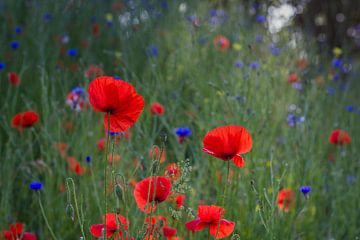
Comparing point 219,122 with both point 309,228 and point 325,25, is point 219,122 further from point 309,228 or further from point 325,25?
point 325,25

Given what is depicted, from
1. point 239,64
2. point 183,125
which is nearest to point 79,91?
point 183,125

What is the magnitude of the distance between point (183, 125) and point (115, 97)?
1.29 m

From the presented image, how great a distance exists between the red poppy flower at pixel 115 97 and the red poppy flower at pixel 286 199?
0.80 m

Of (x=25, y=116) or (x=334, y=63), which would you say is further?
(x=334, y=63)

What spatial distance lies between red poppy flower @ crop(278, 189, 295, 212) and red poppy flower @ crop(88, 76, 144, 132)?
799mm

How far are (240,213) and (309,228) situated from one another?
389mm

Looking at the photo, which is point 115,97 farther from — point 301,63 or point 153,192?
point 301,63

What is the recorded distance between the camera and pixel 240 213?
167 cm

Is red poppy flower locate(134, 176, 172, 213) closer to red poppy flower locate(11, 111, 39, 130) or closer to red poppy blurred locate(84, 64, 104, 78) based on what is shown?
red poppy flower locate(11, 111, 39, 130)

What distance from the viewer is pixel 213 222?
1.13 metres

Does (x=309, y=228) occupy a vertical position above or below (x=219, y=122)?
below

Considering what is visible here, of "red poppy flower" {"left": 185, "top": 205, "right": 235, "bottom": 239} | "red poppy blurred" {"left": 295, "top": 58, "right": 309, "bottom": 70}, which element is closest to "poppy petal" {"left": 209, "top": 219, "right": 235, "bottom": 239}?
"red poppy flower" {"left": 185, "top": 205, "right": 235, "bottom": 239}

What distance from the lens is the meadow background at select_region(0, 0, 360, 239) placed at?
1.71 m

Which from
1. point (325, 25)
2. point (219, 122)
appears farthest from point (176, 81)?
point (325, 25)
